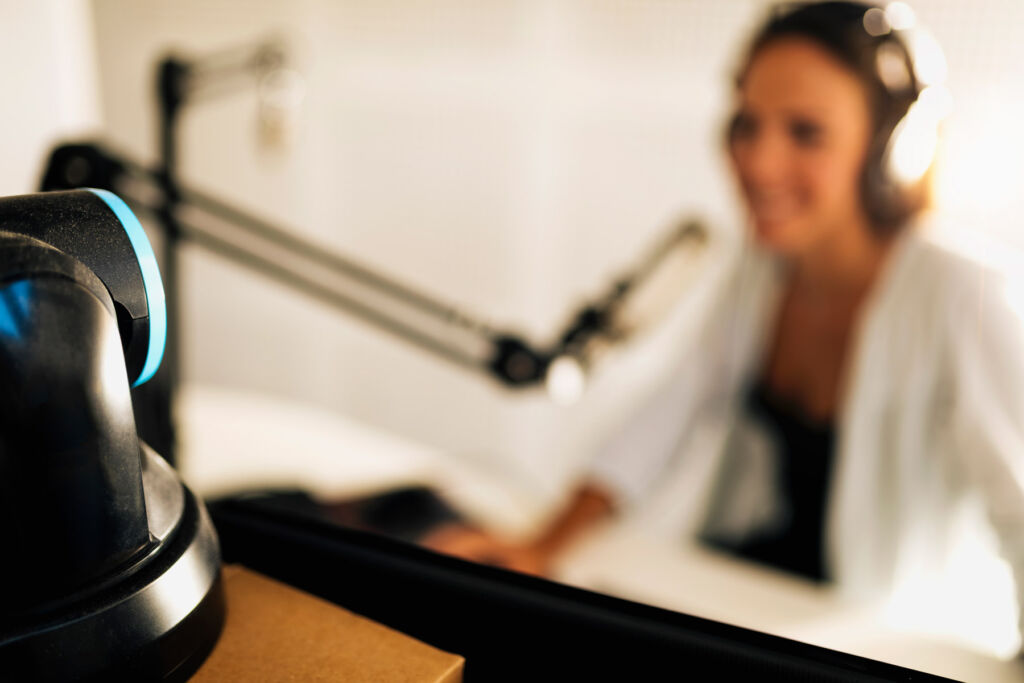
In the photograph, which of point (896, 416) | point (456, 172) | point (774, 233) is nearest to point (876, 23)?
point (774, 233)

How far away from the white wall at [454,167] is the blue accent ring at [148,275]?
1.38 metres

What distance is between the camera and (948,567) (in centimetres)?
91

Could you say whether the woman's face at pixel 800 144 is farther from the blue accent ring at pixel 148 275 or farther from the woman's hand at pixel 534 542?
the blue accent ring at pixel 148 275

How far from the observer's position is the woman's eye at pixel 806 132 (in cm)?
97

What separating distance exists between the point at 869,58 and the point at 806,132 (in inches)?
4.6

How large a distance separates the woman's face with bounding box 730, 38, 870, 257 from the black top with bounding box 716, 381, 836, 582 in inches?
10.9

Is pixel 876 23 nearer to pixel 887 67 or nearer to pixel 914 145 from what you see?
pixel 887 67

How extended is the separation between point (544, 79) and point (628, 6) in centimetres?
27

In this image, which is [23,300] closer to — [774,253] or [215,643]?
[215,643]

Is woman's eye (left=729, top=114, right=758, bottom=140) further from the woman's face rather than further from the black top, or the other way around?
the black top

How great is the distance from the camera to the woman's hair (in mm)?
876

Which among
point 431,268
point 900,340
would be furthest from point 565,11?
point 900,340

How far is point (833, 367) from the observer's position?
3.76ft

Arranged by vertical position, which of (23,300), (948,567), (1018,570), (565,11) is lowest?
(948,567)
